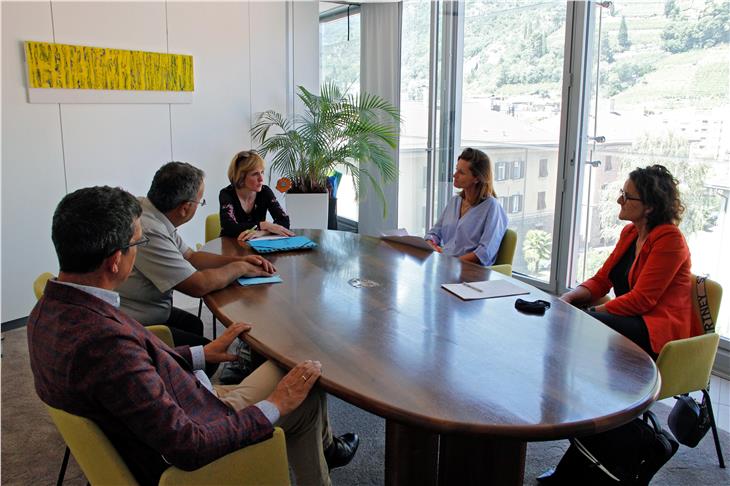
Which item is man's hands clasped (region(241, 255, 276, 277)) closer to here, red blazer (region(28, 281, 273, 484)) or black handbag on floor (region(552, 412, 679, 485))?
red blazer (region(28, 281, 273, 484))

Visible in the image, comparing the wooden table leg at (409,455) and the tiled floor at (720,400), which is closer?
the wooden table leg at (409,455)

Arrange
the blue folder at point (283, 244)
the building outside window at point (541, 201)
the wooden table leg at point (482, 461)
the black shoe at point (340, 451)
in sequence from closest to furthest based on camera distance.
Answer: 1. the wooden table leg at point (482, 461)
2. the black shoe at point (340, 451)
3. the blue folder at point (283, 244)
4. the building outside window at point (541, 201)

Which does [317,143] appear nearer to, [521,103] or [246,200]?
[246,200]

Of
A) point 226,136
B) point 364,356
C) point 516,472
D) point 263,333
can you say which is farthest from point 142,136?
point 516,472

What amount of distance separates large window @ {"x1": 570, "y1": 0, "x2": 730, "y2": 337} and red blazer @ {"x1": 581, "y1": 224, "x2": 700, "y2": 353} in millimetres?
1213

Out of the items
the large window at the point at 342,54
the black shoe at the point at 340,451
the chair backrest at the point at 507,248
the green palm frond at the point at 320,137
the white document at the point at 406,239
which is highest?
the large window at the point at 342,54

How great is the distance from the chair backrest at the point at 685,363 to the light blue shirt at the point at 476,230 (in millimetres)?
1299

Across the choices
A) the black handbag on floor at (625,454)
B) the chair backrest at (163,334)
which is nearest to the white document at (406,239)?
the black handbag on floor at (625,454)

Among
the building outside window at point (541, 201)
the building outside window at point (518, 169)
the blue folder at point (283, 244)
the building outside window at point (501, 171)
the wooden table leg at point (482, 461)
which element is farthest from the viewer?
the building outside window at point (501, 171)

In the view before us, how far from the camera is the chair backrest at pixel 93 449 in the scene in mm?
1369

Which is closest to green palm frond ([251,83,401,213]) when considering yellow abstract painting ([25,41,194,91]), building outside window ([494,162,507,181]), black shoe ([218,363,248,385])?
yellow abstract painting ([25,41,194,91])

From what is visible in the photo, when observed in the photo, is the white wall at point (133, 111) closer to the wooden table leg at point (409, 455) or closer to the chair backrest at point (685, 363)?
the wooden table leg at point (409, 455)

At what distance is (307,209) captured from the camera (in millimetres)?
5457

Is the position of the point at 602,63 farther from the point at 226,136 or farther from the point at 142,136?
the point at 142,136
